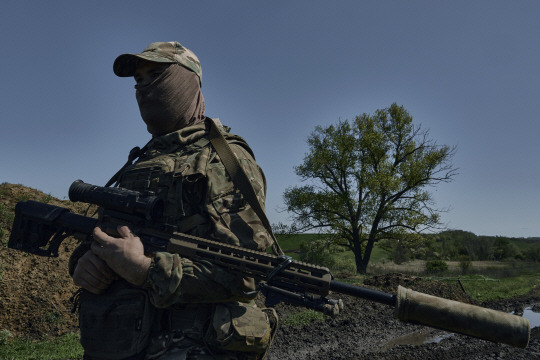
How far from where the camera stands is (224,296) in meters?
2.46

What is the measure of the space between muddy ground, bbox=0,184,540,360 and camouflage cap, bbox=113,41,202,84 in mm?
6146

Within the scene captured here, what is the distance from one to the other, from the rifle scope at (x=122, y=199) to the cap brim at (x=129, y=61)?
1.02 m

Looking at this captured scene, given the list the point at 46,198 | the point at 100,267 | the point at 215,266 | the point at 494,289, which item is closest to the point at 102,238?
the point at 100,267

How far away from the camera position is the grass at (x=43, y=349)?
260 inches

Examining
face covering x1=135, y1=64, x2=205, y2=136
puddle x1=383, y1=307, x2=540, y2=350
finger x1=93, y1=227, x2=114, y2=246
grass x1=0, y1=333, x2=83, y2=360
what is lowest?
grass x1=0, y1=333, x2=83, y2=360

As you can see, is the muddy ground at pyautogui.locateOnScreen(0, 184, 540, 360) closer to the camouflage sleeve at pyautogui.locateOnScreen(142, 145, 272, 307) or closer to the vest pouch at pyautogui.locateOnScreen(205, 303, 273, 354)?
the vest pouch at pyautogui.locateOnScreen(205, 303, 273, 354)

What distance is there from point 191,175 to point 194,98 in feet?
2.84

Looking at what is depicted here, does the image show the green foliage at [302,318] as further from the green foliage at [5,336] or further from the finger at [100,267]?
the finger at [100,267]

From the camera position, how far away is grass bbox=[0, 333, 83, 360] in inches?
260

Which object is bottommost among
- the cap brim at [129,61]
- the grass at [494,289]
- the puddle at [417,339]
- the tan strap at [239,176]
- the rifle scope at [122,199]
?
the puddle at [417,339]

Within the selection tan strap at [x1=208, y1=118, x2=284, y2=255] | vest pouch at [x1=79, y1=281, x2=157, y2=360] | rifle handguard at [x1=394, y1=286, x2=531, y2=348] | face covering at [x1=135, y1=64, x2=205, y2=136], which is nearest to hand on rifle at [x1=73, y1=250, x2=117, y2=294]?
vest pouch at [x1=79, y1=281, x2=157, y2=360]

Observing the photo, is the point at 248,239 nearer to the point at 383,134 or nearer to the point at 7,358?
the point at 7,358

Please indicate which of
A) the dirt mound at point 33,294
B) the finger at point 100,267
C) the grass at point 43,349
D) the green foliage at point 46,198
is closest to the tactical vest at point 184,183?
the finger at point 100,267

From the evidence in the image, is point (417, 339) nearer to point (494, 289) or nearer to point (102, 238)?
point (102, 238)
